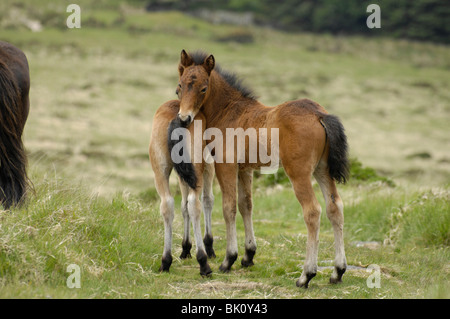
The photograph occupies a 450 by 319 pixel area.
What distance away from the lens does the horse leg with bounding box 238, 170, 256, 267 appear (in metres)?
7.46

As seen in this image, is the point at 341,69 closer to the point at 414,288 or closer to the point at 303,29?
the point at 303,29

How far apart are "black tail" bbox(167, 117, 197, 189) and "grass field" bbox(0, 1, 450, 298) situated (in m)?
1.20

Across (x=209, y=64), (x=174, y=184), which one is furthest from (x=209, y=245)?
(x=174, y=184)

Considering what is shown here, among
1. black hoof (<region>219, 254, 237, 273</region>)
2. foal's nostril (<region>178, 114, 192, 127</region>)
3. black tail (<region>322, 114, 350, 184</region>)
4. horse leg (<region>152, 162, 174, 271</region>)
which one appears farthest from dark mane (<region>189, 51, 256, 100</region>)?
black hoof (<region>219, 254, 237, 273</region>)

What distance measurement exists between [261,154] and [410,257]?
3.08 metres

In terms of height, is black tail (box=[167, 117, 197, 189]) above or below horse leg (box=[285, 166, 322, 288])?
above

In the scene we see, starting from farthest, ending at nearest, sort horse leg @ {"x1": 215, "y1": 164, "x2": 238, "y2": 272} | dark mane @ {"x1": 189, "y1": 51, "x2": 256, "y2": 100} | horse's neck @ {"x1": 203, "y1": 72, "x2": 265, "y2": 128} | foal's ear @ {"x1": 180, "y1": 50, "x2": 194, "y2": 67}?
1. dark mane @ {"x1": 189, "y1": 51, "x2": 256, "y2": 100}
2. horse's neck @ {"x1": 203, "y1": 72, "x2": 265, "y2": 128}
3. foal's ear @ {"x1": 180, "y1": 50, "x2": 194, "y2": 67}
4. horse leg @ {"x1": 215, "y1": 164, "x2": 238, "y2": 272}

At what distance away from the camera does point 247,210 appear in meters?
7.62

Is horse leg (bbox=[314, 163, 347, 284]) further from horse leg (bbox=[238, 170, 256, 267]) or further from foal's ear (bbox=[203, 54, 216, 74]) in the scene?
foal's ear (bbox=[203, 54, 216, 74])

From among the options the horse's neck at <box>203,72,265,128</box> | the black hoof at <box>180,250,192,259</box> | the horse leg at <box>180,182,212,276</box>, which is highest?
the horse's neck at <box>203,72,265,128</box>

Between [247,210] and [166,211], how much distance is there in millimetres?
1250

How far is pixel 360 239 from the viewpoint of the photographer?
978 centimetres

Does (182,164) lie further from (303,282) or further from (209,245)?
(303,282)
